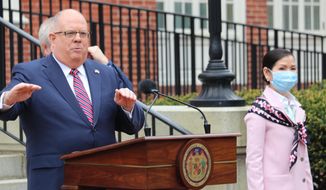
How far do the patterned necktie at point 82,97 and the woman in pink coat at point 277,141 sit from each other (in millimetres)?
1540

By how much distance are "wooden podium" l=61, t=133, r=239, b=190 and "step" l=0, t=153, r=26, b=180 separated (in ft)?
9.97

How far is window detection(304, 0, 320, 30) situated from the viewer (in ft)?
55.0

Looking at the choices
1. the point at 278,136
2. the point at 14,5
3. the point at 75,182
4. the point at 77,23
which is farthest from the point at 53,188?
the point at 14,5

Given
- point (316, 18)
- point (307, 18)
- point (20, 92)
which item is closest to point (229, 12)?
point (307, 18)

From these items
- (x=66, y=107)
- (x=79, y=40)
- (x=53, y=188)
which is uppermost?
(x=79, y=40)

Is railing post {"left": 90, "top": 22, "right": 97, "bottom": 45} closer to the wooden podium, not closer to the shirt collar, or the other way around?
the shirt collar

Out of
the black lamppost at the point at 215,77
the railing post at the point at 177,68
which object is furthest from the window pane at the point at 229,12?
the black lamppost at the point at 215,77

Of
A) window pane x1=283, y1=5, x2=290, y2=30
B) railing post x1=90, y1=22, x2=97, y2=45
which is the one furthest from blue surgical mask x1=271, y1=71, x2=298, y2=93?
window pane x1=283, y1=5, x2=290, y2=30

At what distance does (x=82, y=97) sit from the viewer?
5.34 metres

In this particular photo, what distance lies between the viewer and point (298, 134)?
666 cm

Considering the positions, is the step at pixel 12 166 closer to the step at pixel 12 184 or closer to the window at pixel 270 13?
the step at pixel 12 184

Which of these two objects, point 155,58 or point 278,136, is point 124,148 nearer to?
point 278,136

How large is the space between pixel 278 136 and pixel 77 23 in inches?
74.4

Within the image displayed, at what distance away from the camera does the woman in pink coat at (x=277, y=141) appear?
6.52m
